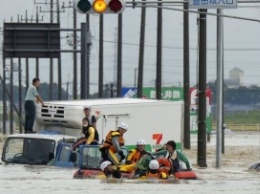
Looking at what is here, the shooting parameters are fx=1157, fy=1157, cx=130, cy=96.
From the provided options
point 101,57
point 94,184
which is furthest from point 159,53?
point 94,184

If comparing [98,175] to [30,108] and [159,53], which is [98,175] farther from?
[159,53]

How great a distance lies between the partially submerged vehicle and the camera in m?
28.9

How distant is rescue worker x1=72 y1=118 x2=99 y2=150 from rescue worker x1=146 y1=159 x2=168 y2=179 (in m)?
4.03

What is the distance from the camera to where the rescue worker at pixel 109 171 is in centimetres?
2548

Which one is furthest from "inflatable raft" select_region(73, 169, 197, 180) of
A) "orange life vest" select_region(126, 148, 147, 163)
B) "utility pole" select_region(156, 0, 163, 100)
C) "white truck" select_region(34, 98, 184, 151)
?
"utility pole" select_region(156, 0, 163, 100)

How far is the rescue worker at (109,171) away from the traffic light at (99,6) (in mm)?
4015

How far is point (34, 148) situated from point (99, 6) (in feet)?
13.8

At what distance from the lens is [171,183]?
24812 millimetres

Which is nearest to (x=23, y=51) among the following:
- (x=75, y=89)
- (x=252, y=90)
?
(x=75, y=89)

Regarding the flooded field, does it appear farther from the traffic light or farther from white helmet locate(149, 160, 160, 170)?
the traffic light

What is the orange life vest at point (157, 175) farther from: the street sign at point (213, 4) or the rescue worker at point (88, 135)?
the street sign at point (213, 4)

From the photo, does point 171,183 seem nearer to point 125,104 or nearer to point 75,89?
point 125,104

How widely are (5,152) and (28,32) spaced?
15489 millimetres

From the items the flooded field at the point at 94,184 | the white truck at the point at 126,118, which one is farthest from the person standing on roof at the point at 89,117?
the flooded field at the point at 94,184
